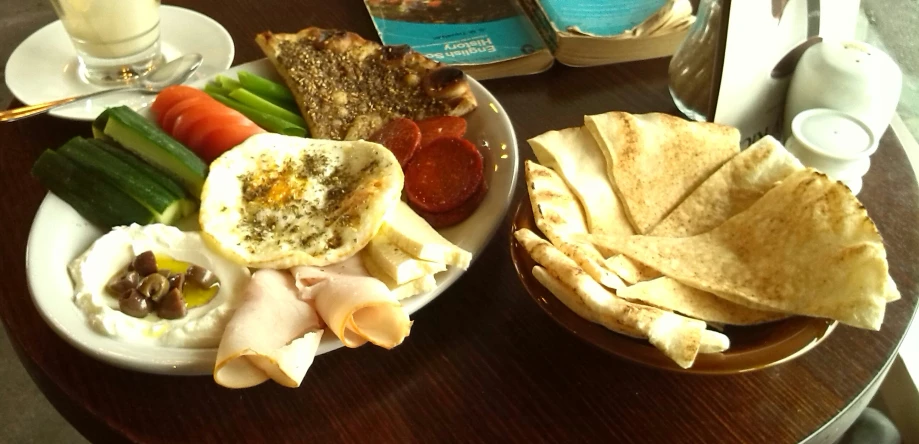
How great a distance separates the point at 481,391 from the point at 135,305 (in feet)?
1.77

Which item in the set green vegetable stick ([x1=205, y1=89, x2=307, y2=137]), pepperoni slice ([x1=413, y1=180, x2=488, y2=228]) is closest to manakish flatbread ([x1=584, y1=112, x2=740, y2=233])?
pepperoni slice ([x1=413, y1=180, x2=488, y2=228])

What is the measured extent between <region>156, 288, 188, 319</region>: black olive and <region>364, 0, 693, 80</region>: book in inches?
36.4

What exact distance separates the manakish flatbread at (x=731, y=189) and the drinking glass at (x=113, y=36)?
127 cm

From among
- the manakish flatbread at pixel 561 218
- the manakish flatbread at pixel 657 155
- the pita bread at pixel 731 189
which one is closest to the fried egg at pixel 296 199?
the manakish flatbread at pixel 561 218

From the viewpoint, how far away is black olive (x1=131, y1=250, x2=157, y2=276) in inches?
46.7

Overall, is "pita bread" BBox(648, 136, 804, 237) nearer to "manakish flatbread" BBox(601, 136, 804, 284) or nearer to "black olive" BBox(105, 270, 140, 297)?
"manakish flatbread" BBox(601, 136, 804, 284)

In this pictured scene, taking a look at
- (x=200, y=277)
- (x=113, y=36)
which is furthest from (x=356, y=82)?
(x=200, y=277)

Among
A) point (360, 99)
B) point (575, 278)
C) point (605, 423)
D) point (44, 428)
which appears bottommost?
point (44, 428)

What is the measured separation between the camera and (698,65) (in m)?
1.57

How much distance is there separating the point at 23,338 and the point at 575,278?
2.96 ft

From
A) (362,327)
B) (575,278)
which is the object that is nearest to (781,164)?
(575,278)

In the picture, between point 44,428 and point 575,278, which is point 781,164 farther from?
point 44,428

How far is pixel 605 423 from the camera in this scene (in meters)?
1.09

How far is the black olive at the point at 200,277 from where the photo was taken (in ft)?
3.90
